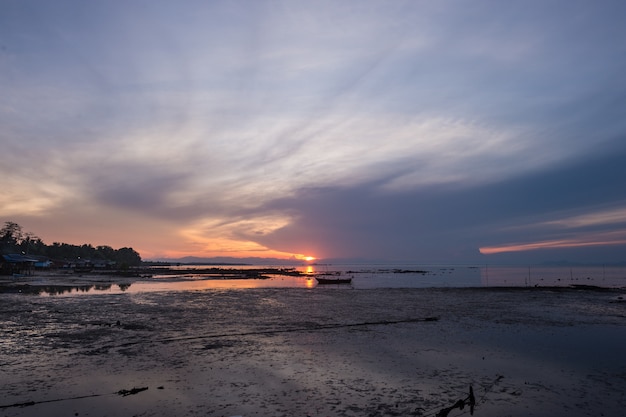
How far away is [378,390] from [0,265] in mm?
86951

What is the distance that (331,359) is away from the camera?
52.7ft

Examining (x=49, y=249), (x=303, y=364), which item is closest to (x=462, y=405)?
(x=303, y=364)

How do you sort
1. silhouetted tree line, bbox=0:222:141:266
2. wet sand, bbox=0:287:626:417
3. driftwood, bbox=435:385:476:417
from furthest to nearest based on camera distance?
silhouetted tree line, bbox=0:222:141:266, wet sand, bbox=0:287:626:417, driftwood, bbox=435:385:476:417

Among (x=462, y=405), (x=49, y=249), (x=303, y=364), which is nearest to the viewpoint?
(x=462, y=405)

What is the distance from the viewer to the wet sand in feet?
35.9

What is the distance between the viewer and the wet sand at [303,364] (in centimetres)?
1093

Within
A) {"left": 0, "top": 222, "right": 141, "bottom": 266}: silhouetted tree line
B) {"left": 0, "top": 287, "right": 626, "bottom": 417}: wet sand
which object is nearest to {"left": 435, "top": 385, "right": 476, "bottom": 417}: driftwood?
{"left": 0, "top": 287, "right": 626, "bottom": 417}: wet sand

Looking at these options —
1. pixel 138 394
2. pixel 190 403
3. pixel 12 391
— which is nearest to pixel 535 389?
pixel 190 403

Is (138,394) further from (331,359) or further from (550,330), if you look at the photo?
(550,330)

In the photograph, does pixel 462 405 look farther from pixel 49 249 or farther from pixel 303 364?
pixel 49 249

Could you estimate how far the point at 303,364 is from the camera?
1518 cm

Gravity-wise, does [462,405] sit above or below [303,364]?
above

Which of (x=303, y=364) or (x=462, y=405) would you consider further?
(x=303, y=364)

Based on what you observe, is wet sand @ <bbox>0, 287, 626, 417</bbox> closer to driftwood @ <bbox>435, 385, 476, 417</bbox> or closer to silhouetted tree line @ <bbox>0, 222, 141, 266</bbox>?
driftwood @ <bbox>435, 385, 476, 417</bbox>
